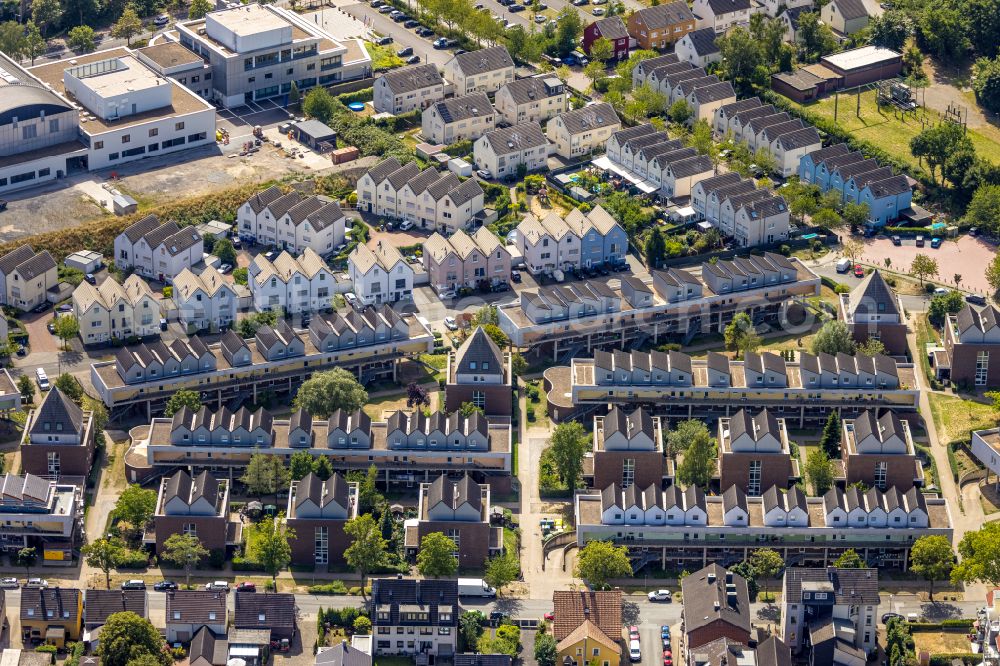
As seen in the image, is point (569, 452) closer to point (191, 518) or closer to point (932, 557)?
point (932, 557)

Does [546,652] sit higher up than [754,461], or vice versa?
[754,461]

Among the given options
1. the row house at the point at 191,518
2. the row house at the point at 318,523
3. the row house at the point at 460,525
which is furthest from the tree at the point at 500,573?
the row house at the point at 191,518

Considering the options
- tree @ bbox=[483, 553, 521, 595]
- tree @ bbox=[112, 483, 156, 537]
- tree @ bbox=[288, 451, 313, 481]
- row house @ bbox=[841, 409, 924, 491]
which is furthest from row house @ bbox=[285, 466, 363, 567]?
row house @ bbox=[841, 409, 924, 491]

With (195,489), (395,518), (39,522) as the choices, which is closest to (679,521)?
(395,518)

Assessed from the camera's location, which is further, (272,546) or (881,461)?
(881,461)

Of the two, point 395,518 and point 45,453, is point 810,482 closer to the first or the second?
point 395,518

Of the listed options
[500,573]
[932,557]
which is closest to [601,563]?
[500,573]

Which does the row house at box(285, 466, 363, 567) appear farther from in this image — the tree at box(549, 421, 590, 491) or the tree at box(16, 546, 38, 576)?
the tree at box(16, 546, 38, 576)

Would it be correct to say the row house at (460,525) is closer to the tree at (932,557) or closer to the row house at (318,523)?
the row house at (318,523)
